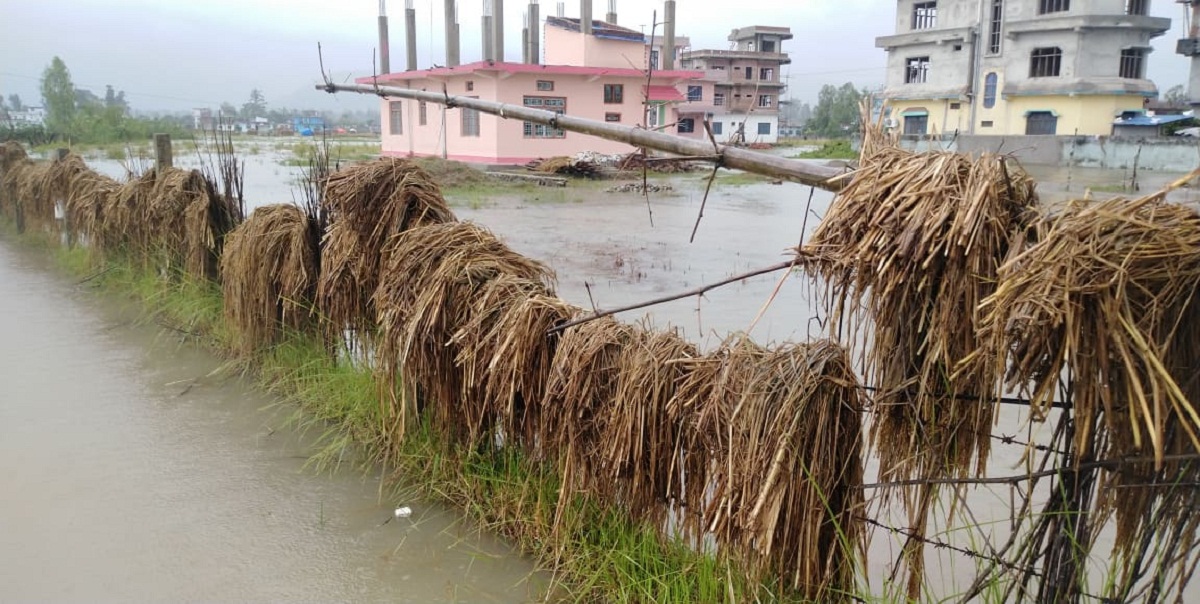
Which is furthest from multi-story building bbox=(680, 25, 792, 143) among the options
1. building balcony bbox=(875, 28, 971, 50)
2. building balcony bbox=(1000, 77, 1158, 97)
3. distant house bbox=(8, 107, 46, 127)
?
distant house bbox=(8, 107, 46, 127)

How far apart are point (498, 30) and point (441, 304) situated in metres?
26.7

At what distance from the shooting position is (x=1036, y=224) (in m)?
1.91

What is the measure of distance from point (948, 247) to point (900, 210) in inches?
5.5

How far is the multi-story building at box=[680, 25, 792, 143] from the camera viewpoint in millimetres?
49375

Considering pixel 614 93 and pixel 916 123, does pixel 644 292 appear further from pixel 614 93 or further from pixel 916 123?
pixel 916 123

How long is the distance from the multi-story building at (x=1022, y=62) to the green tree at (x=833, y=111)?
21.0m

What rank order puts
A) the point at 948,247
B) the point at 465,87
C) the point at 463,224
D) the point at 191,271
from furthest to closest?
1. the point at 465,87
2. the point at 191,271
3. the point at 463,224
4. the point at 948,247

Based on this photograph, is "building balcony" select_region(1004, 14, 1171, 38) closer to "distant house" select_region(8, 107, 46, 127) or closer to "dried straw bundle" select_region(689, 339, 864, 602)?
"distant house" select_region(8, 107, 46, 127)

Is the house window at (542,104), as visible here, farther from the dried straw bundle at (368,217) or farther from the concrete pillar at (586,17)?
the dried straw bundle at (368,217)

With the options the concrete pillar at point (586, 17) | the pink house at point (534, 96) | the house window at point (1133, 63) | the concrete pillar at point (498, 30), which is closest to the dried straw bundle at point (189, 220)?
the pink house at point (534, 96)

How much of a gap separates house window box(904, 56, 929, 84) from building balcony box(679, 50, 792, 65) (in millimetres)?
15632

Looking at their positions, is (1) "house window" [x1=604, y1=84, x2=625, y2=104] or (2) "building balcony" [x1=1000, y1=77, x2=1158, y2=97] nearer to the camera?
(1) "house window" [x1=604, y1=84, x2=625, y2=104]

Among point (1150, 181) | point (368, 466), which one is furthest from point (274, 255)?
point (1150, 181)

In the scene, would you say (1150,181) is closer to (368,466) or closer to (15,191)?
(368,466)
